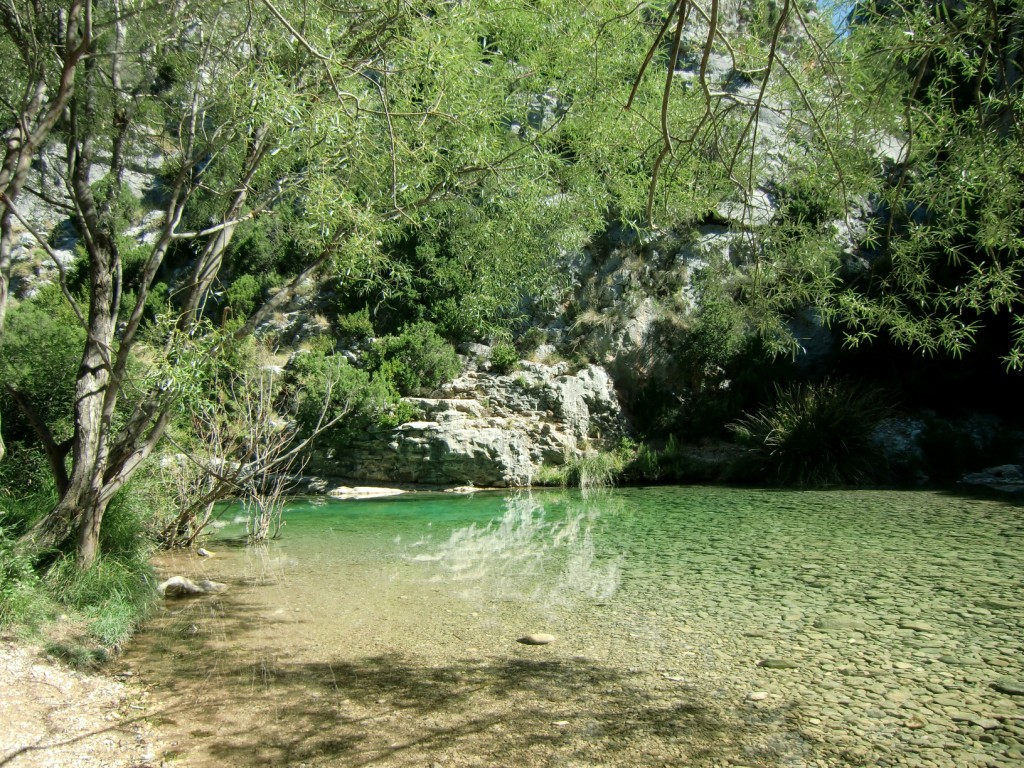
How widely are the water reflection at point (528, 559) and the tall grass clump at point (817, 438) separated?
13.1 feet

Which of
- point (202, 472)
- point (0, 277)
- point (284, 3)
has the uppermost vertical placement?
point (284, 3)

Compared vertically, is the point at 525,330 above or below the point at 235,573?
above

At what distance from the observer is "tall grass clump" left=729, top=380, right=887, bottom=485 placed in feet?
37.7

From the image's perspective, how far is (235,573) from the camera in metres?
6.52

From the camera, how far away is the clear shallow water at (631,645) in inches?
120

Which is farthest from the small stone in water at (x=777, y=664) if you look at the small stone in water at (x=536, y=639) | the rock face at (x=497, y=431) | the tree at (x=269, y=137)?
the rock face at (x=497, y=431)

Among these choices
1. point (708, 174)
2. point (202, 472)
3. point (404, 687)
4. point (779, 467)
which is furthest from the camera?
point (779, 467)

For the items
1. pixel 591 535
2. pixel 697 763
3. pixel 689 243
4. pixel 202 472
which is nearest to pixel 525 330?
pixel 689 243

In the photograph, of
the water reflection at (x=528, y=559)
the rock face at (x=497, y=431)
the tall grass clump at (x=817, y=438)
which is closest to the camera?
the water reflection at (x=528, y=559)

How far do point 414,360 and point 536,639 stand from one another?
32.8 feet

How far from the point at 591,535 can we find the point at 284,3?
5.81 m

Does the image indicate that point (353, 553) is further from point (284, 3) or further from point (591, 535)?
point (284, 3)

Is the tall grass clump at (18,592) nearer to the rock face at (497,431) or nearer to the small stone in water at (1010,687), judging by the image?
the small stone in water at (1010,687)

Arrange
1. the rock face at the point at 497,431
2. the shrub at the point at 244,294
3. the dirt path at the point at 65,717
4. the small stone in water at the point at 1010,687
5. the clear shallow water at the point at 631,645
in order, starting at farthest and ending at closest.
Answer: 1. the shrub at the point at 244,294
2. the rock face at the point at 497,431
3. the small stone in water at the point at 1010,687
4. the clear shallow water at the point at 631,645
5. the dirt path at the point at 65,717
